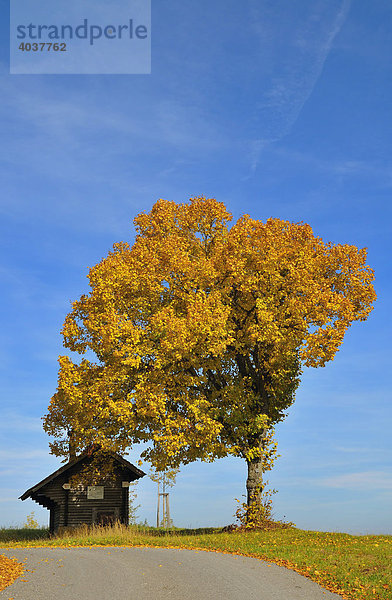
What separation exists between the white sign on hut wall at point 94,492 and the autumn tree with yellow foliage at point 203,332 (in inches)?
144

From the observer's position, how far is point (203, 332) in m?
27.8

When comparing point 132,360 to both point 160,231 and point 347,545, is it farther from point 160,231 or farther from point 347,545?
point 347,545

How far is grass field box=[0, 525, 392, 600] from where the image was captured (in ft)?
53.1

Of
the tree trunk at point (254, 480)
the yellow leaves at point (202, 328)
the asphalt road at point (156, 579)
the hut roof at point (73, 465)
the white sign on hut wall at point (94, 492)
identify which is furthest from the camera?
the white sign on hut wall at point (94, 492)

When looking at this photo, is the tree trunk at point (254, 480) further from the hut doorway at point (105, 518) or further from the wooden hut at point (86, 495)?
the hut doorway at point (105, 518)

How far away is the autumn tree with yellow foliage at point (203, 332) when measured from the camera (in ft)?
93.0

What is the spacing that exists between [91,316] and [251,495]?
42.0ft

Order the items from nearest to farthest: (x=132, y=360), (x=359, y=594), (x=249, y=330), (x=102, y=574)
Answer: (x=359, y=594) < (x=102, y=574) < (x=132, y=360) < (x=249, y=330)

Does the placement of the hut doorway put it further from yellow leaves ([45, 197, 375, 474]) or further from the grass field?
yellow leaves ([45, 197, 375, 474])

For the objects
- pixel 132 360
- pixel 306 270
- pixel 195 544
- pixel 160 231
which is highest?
pixel 160 231

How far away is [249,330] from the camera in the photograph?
29.7 meters

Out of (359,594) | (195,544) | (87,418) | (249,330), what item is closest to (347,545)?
(195,544)

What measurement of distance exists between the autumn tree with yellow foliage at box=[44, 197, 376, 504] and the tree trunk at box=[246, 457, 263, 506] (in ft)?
0.20

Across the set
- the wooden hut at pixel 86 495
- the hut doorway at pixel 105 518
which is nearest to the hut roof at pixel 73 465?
the wooden hut at pixel 86 495
